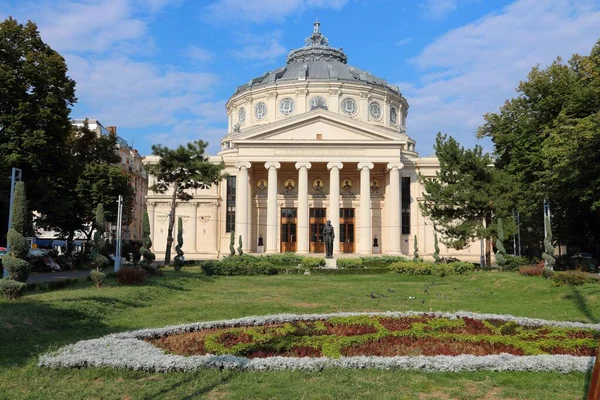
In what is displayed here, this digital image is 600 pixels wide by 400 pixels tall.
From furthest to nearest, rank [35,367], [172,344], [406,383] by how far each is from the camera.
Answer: [172,344]
[35,367]
[406,383]

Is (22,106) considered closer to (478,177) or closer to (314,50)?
(478,177)

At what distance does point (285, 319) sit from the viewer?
13109 millimetres

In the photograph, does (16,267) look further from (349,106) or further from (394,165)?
(349,106)

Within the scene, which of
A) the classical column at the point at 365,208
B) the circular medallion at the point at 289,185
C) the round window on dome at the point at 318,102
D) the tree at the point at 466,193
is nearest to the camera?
the tree at the point at 466,193

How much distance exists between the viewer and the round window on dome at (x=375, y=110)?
65.9 m

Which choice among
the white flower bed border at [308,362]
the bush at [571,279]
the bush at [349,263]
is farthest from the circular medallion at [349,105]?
the white flower bed border at [308,362]

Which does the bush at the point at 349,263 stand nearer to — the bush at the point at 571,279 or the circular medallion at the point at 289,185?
the bush at the point at 571,279

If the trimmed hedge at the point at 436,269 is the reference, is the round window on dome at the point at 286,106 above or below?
above

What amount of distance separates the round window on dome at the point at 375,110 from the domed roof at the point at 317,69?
2690mm

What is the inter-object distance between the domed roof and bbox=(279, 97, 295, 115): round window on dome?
102 inches

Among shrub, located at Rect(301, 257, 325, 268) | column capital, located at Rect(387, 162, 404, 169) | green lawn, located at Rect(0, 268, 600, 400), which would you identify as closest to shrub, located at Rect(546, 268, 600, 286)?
green lawn, located at Rect(0, 268, 600, 400)

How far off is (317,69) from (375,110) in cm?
915

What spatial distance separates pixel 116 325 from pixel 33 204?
72.7 feet

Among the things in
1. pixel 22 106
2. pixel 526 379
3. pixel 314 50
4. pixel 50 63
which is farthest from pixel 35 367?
pixel 314 50
